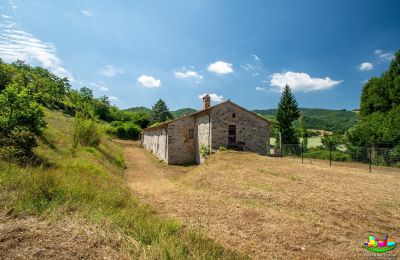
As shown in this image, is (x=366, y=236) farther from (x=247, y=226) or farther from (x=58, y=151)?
(x=58, y=151)

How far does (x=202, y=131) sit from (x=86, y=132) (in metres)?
10.5

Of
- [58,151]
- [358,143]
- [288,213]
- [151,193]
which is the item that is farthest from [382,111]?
[58,151]

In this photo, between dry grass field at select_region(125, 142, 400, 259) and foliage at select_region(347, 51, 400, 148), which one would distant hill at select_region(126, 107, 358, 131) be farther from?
dry grass field at select_region(125, 142, 400, 259)

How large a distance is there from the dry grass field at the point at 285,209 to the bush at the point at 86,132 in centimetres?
827

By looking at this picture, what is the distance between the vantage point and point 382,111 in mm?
31172

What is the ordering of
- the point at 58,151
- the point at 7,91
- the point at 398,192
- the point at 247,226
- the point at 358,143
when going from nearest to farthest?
1. the point at 247,226
2. the point at 7,91
3. the point at 398,192
4. the point at 58,151
5. the point at 358,143

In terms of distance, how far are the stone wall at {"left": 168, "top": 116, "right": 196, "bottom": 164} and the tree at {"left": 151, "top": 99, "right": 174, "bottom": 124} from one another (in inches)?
2090

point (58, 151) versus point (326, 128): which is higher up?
point (326, 128)

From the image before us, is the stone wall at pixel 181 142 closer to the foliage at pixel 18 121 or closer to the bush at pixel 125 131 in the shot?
the foliage at pixel 18 121

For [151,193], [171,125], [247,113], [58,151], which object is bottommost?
[151,193]

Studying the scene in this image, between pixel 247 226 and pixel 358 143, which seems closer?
pixel 247 226

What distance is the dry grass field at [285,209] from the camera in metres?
5.16

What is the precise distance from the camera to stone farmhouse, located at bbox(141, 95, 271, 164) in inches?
791

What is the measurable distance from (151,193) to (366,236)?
8141 mm
